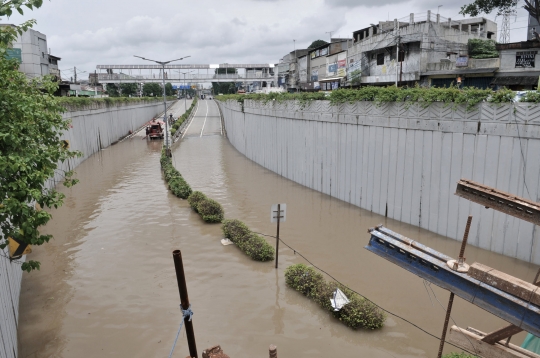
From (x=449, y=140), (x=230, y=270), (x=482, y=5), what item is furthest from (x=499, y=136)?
(x=482, y=5)

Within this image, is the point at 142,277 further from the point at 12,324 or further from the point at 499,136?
the point at 499,136

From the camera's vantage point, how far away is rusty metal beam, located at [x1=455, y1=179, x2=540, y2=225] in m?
4.38

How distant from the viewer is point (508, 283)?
3531 millimetres

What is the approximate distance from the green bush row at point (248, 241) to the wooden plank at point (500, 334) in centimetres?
753

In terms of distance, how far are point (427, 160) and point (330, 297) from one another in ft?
21.3

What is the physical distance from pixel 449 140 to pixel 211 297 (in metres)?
8.44

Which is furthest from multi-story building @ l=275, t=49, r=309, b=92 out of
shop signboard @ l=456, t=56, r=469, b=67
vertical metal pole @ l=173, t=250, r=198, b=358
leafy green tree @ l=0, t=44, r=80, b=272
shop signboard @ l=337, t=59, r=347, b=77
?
vertical metal pole @ l=173, t=250, r=198, b=358

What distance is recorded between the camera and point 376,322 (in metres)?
8.21

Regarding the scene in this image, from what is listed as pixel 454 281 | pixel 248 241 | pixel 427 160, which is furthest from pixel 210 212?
pixel 454 281

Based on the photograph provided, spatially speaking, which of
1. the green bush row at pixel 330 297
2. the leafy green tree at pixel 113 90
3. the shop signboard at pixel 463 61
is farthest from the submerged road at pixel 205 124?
the green bush row at pixel 330 297

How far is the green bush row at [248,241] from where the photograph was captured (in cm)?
1162

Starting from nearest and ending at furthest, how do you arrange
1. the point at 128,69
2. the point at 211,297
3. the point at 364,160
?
the point at 211,297 < the point at 364,160 < the point at 128,69

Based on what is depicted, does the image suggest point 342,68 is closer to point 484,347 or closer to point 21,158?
point 484,347

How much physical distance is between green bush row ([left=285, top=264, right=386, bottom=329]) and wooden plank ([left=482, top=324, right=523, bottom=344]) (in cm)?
381
